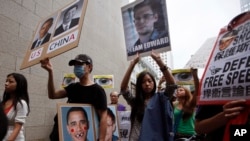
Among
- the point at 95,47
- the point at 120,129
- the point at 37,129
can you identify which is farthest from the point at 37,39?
the point at 95,47

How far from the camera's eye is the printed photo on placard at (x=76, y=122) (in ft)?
6.42

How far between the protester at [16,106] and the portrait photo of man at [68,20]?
569mm

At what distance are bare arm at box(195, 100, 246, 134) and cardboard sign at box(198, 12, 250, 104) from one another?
0.04 meters

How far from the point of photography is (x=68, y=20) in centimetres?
230

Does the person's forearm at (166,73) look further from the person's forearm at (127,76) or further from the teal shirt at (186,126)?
the teal shirt at (186,126)

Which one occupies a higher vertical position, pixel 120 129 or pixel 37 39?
pixel 37 39

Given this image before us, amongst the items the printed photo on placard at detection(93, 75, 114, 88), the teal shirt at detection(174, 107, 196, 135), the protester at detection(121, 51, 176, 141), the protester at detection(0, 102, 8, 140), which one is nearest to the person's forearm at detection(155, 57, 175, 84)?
the protester at detection(121, 51, 176, 141)

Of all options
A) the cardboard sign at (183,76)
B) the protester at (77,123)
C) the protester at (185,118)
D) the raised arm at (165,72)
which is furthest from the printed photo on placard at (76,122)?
the cardboard sign at (183,76)

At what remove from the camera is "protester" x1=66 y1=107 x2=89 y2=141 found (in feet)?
6.48

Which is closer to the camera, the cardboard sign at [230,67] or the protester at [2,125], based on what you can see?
the protester at [2,125]

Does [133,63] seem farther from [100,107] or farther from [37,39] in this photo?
[37,39]

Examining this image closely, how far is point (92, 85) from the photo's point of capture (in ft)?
6.70

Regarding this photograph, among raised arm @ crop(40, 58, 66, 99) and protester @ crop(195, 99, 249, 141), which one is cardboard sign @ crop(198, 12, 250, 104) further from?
A: raised arm @ crop(40, 58, 66, 99)

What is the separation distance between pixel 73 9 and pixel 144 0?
683 millimetres
